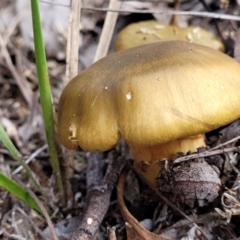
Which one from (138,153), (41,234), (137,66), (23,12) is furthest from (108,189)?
(23,12)

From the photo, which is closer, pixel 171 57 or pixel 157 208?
pixel 171 57

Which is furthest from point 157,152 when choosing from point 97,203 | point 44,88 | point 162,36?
point 162,36

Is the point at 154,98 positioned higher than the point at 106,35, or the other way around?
the point at 154,98

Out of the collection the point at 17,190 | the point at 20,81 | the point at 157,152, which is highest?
the point at 157,152

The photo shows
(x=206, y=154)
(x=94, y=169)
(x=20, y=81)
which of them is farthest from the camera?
(x=20, y=81)

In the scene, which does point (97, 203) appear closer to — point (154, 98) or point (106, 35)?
point (154, 98)

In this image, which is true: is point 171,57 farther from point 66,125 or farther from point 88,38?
point 88,38
